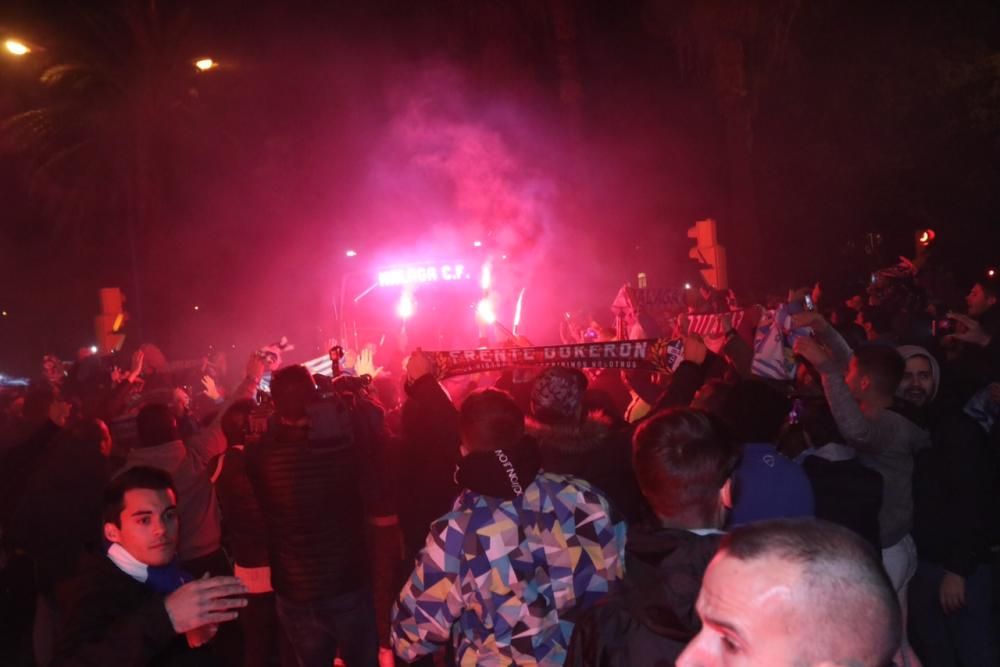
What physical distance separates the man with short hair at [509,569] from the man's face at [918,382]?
9.59 feet

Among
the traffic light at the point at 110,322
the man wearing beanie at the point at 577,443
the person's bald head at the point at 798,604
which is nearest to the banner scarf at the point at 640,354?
the man wearing beanie at the point at 577,443

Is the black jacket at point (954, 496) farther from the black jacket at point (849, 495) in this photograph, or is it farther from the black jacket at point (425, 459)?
Result: the black jacket at point (425, 459)

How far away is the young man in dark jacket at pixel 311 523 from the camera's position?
5027 mm

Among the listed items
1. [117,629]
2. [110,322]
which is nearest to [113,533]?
[117,629]

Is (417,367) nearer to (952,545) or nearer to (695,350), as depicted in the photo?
(695,350)

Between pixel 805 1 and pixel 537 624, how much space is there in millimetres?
20365

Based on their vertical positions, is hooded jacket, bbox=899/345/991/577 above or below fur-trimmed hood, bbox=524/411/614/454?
below

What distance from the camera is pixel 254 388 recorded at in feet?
21.4

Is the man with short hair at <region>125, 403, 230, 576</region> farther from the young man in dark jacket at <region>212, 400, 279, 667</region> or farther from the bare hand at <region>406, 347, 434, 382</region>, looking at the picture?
the bare hand at <region>406, 347, 434, 382</region>

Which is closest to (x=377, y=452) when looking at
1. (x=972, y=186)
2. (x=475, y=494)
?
(x=475, y=494)

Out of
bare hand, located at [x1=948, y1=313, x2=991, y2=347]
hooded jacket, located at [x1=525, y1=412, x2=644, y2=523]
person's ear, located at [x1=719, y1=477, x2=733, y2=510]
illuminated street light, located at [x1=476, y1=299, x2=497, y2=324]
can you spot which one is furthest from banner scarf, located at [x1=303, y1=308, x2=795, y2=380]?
illuminated street light, located at [x1=476, y1=299, x2=497, y2=324]

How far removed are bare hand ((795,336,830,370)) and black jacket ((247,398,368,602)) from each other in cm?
261

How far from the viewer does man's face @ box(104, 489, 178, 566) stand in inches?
131

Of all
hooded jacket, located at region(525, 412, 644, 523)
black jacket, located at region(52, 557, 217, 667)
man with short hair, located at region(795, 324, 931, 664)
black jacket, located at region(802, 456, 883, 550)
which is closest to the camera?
black jacket, located at region(52, 557, 217, 667)
